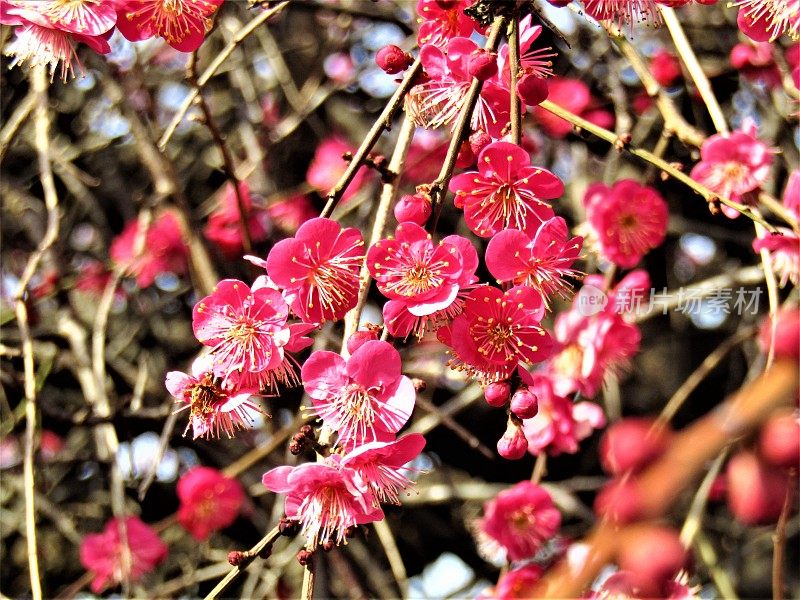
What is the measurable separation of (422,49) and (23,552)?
256 cm

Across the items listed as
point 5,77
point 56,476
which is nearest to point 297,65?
point 5,77

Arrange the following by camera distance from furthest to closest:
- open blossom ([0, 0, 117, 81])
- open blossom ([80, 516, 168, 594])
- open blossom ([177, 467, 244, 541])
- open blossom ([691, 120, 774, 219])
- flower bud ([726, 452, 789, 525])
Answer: open blossom ([80, 516, 168, 594]) → open blossom ([177, 467, 244, 541]) → open blossom ([691, 120, 774, 219]) → open blossom ([0, 0, 117, 81]) → flower bud ([726, 452, 789, 525])

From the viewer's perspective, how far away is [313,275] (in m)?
1.23

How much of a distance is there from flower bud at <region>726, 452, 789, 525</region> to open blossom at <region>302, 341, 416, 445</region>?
0.67 m

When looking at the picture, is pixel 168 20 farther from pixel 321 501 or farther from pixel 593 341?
pixel 593 341

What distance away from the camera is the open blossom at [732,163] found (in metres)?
1.78

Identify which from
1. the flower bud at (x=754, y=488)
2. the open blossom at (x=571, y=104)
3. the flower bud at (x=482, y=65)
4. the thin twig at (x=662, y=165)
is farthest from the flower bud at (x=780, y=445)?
the open blossom at (x=571, y=104)

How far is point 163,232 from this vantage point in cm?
317

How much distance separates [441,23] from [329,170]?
174 centimetres

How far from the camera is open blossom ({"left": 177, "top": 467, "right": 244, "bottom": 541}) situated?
2576 mm

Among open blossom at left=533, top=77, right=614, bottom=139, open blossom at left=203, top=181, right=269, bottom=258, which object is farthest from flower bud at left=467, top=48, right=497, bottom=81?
open blossom at left=203, top=181, right=269, bottom=258

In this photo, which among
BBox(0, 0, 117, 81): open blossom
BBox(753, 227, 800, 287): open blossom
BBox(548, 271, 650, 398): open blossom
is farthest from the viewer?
BBox(548, 271, 650, 398): open blossom

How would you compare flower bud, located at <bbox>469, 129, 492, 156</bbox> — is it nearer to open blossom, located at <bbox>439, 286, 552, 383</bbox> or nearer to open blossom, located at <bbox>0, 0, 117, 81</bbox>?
open blossom, located at <bbox>439, 286, 552, 383</bbox>

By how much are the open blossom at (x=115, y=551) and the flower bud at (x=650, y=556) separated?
8.01 ft
